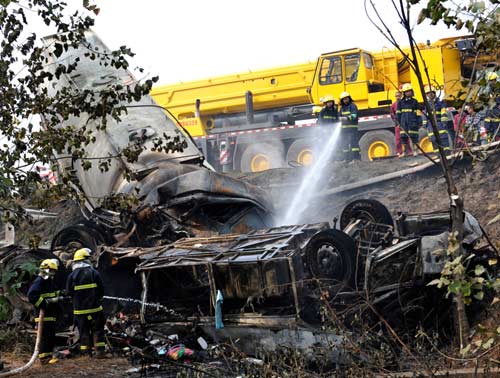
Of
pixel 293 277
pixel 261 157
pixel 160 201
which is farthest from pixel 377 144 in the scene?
pixel 293 277

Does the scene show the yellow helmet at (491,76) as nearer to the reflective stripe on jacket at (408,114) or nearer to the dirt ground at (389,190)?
the dirt ground at (389,190)

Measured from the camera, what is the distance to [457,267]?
3910 millimetres

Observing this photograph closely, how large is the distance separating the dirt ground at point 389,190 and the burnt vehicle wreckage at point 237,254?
1467mm

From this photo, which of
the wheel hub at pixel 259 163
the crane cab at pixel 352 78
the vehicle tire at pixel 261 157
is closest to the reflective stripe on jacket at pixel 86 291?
the vehicle tire at pixel 261 157

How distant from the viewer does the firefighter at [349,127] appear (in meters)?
15.2

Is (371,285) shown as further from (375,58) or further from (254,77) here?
(254,77)

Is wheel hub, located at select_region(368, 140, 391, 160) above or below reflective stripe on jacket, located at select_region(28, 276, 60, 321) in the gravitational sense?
above

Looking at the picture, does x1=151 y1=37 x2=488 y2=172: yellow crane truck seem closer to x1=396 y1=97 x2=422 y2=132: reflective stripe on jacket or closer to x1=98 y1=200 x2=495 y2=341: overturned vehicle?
x1=396 y1=97 x2=422 y2=132: reflective stripe on jacket

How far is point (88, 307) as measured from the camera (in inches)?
351

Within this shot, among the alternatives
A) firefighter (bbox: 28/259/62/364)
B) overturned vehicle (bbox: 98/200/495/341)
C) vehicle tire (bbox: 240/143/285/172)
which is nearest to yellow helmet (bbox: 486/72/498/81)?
overturned vehicle (bbox: 98/200/495/341)

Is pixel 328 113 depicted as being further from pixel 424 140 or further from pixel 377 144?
pixel 424 140

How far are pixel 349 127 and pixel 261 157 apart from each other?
4.35m

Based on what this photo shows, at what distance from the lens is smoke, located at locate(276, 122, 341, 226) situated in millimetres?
12891

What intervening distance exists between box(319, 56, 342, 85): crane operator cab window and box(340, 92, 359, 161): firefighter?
121 inches
